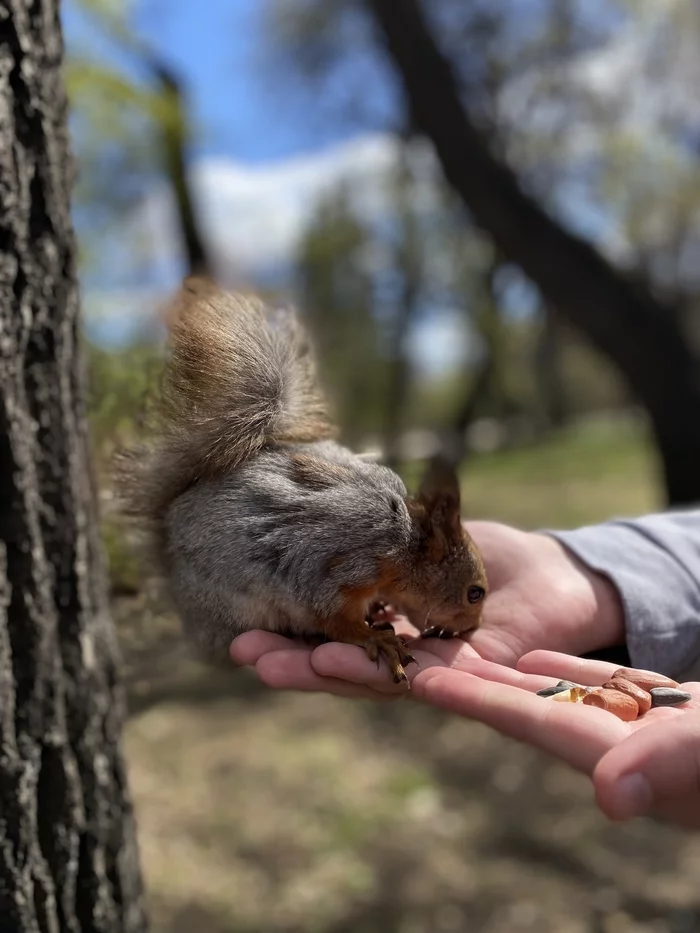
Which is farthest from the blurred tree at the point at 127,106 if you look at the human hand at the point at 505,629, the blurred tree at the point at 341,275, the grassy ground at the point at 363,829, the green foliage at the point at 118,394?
the blurred tree at the point at 341,275

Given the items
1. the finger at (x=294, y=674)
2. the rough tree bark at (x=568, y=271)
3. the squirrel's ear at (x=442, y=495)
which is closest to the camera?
the finger at (x=294, y=674)

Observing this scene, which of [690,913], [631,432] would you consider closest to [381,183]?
[631,432]

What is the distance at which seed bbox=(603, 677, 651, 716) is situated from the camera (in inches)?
41.1

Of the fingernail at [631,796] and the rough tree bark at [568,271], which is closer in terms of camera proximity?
the fingernail at [631,796]

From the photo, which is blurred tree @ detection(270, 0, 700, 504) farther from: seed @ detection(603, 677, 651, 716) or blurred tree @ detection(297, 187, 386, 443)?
blurred tree @ detection(297, 187, 386, 443)

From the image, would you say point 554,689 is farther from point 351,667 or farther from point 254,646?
point 254,646

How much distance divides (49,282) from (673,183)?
9272 millimetres

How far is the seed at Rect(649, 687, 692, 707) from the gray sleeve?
0.33 meters

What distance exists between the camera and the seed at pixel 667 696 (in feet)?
3.50

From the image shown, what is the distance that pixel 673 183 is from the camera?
9.12 meters

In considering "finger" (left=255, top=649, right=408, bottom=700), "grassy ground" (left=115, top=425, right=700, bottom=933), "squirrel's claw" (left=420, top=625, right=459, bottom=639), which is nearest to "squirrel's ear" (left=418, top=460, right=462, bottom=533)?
"squirrel's claw" (left=420, top=625, right=459, bottom=639)

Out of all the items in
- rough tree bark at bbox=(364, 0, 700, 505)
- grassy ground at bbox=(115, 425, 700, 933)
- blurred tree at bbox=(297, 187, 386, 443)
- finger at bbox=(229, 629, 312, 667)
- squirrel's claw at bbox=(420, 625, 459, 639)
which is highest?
blurred tree at bbox=(297, 187, 386, 443)

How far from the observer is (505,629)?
1383 mm

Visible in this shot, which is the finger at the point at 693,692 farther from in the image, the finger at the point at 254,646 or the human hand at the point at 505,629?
the finger at the point at 254,646
